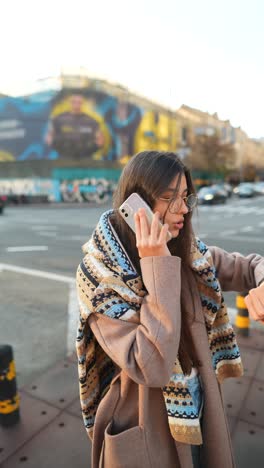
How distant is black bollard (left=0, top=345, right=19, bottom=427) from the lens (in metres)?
2.68

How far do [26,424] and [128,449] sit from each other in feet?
5.94

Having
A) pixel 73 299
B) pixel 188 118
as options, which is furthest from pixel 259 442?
pixel 188 118

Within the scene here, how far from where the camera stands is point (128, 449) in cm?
129

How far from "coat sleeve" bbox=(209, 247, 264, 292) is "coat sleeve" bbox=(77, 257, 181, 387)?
69 centimetres

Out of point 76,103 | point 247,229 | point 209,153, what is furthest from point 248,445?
point 209,153

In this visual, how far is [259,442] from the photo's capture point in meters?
2.44

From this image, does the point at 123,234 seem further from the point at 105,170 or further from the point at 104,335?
the point at 105,170

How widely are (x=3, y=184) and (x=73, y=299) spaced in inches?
1425

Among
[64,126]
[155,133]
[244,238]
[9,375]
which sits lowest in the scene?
[244,238]

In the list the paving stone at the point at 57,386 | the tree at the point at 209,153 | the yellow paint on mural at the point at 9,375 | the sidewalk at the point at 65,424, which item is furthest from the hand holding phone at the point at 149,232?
the tree at the point at 209,153

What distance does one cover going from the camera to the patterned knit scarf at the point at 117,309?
4.04 ft

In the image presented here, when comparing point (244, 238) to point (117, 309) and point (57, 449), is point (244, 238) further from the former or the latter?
point (117, 309)

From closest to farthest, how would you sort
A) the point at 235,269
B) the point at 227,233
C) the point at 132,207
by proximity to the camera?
the point at 132,207 < the point at 235,269 < the point at 227,233

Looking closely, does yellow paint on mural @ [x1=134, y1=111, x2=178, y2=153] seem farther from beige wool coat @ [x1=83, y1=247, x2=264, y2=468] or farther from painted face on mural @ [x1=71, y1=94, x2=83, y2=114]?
beige wool coat @ [x1=83, y1=247, x2=264, y2=468]
